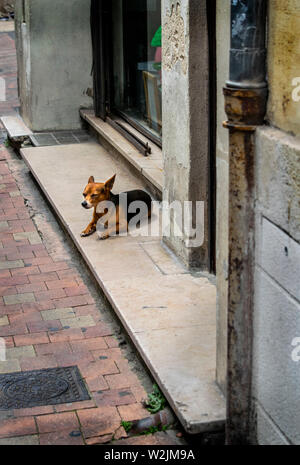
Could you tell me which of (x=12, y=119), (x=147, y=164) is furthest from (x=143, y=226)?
(x=12, y=119)

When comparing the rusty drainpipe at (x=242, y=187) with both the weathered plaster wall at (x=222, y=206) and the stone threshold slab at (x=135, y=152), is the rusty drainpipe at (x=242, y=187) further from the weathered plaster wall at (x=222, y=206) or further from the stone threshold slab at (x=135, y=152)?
the stone threshold slab at (x=135, y=152)

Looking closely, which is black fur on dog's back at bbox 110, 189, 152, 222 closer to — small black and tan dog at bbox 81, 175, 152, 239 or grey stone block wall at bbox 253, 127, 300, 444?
small black and tan dog at bbox 81, 175, 152, 239

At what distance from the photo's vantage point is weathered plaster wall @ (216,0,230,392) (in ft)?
15.5

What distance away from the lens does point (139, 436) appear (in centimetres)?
505

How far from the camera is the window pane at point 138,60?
32.0 feet

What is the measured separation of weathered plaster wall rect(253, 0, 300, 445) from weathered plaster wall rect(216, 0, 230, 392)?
69cm

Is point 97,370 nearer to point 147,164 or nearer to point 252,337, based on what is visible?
point 252,337

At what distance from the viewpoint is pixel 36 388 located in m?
5.64

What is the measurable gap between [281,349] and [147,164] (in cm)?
510

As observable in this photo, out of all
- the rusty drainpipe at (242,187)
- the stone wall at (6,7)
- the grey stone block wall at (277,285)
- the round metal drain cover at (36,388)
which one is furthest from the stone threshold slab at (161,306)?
the stone wall at (6,7)

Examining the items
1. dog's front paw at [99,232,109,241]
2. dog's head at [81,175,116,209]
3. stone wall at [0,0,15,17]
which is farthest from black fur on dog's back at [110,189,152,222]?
stone wall at [0,0,15,17]

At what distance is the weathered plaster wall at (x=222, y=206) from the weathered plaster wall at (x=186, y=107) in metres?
1.34

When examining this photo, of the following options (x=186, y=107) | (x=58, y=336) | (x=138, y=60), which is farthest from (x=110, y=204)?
(x=138, y=60)

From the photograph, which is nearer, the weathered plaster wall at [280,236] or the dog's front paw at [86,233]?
the weathered plaster wall at [280,236]
